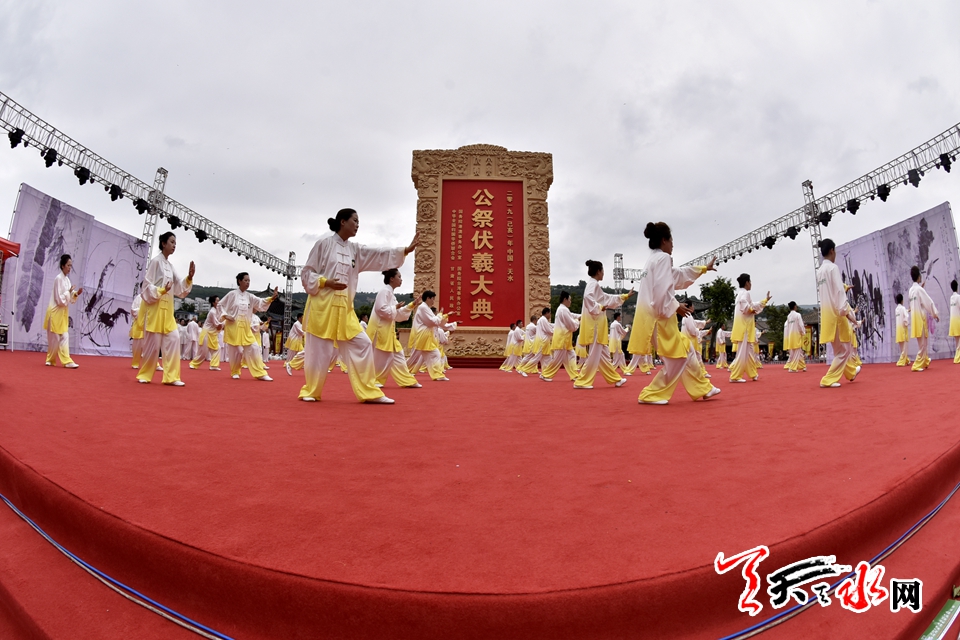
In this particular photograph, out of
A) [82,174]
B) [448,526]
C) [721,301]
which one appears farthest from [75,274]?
[721,301]

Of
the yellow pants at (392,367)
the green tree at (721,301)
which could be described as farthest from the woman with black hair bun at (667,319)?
the green tree at (721,301)

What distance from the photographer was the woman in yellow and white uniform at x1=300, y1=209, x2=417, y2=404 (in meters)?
4.41

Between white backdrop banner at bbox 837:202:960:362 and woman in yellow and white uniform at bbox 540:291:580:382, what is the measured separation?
8719 mm

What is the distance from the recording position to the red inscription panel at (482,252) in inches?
688

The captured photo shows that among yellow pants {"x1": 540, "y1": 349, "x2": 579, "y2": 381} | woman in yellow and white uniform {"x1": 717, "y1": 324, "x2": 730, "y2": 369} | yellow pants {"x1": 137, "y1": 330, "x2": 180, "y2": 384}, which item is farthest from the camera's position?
woman in yellow and white uniform {"x1": 717, "y1": 324, "x2": 730, "y2": 369}

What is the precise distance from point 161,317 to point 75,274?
9294mm

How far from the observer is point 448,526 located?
57.4 inches

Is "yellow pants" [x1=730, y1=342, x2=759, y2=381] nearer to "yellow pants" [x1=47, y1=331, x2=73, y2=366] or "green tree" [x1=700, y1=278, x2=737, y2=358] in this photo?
"yellow pants" [x1=47, y1=331, x2=73, y2=366]

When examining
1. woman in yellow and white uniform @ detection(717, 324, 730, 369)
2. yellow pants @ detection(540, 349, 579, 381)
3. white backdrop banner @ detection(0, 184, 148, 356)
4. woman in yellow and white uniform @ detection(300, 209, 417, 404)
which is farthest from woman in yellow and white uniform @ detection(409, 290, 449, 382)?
woman in yellow and white uniform @ detection(717, 324, 730, 369)

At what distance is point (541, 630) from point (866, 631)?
0.80 m

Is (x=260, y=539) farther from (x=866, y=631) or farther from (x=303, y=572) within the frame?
(x=866, y=631)

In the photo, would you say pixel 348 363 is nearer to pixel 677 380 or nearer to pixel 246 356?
pixel 677 380

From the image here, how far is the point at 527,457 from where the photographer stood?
231 centimetres

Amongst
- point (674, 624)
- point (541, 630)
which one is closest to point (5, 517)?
point (541, 630)
